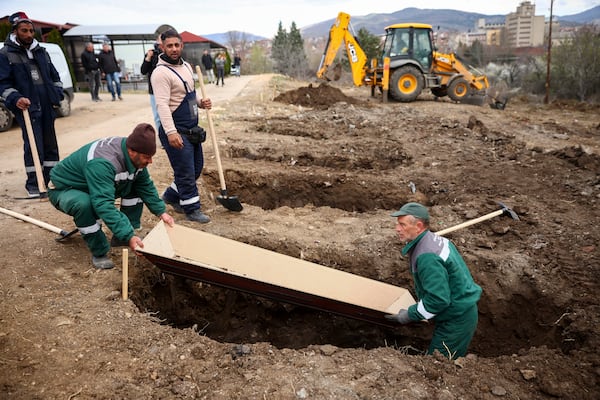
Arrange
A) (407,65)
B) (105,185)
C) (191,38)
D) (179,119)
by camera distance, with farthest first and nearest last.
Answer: (191,38), (407,65), (179,119), (105,185)

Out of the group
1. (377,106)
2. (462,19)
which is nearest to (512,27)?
(377,106)

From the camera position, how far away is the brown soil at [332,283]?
2.65 m

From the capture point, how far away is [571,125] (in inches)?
421

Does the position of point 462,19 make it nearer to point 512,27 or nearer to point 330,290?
point 512,27

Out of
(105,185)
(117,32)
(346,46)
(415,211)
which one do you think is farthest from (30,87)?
(117,32)

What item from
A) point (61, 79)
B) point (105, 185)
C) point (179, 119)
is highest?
point (61, 79)

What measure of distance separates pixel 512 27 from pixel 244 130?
78.5 m

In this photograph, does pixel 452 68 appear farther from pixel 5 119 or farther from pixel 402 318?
pixel 402 318

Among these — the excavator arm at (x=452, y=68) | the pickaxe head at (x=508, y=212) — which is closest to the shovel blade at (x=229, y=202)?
the pickaxe head at (x=508, y=212)

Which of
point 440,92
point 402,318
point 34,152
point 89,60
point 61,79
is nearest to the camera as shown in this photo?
point 402,318

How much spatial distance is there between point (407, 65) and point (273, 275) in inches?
462

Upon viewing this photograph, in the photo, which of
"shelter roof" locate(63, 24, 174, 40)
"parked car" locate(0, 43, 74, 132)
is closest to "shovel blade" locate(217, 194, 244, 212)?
"parked car" locate(0, 43, 74, 132)

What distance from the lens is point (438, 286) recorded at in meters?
2.93

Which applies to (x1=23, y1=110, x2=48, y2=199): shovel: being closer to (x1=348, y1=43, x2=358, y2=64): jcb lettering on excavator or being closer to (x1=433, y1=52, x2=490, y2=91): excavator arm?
(x1=348, y1=43, x2=358, y2=64): jcb lettering on excavator
